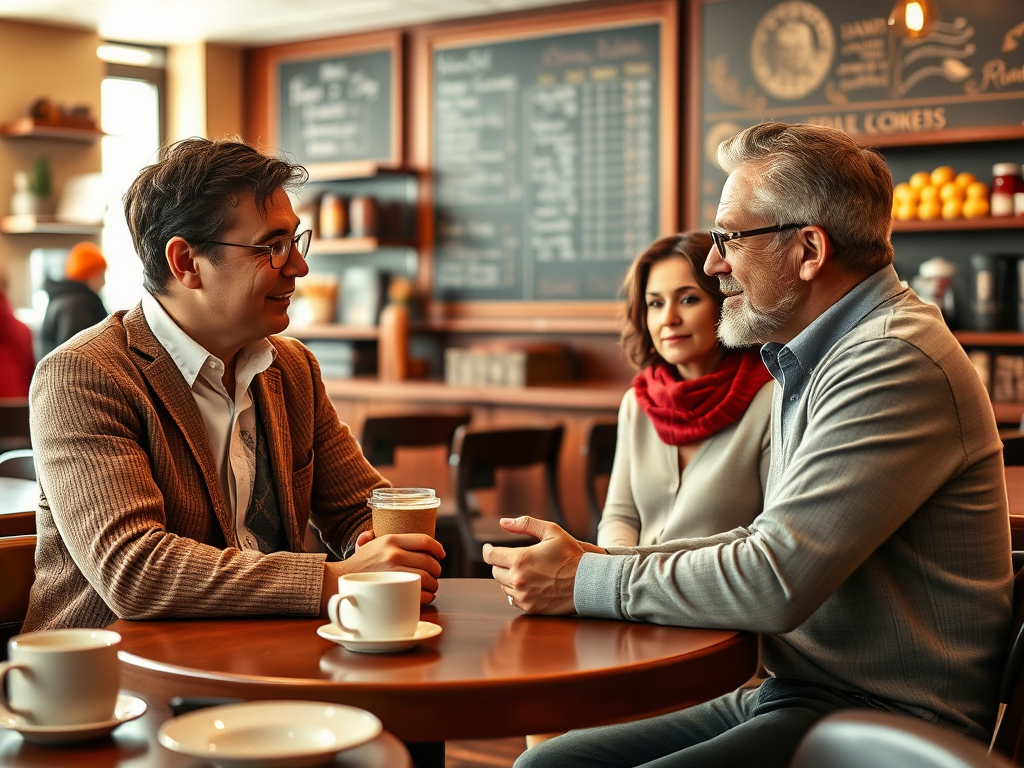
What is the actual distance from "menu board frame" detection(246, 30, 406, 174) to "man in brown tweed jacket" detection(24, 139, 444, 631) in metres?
4.01

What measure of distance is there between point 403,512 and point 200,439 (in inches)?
14.3

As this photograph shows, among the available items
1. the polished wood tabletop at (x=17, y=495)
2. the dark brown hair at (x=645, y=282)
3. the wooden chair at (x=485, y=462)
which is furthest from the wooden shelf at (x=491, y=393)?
the polished wood tabletop at (x=17, y=495)

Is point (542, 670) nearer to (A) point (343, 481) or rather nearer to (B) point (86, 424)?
(B) point (86, 424)

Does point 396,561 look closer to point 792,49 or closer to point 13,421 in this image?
point 13,421

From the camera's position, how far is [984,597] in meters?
1.51

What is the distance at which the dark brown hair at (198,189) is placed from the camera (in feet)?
6.18

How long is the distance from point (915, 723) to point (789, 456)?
84 cm

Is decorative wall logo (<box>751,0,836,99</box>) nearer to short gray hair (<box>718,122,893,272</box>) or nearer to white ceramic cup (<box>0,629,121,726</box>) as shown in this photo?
short gray hair (<box>718,122,893,272</box>)

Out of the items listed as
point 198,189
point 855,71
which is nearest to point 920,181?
point 855,71

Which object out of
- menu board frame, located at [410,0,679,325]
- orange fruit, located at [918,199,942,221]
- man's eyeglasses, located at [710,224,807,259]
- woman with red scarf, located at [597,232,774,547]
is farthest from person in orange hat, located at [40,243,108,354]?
man's eyeglasses, located at [710,224,807,259]

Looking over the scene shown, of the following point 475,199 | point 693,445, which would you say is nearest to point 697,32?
point 475,199

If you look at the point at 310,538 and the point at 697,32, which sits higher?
the point at 697,32

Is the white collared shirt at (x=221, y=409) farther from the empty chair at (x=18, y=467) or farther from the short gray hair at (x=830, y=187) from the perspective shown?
the empty chair at (x=18, y=467)

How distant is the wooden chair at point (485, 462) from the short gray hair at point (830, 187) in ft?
6.79
